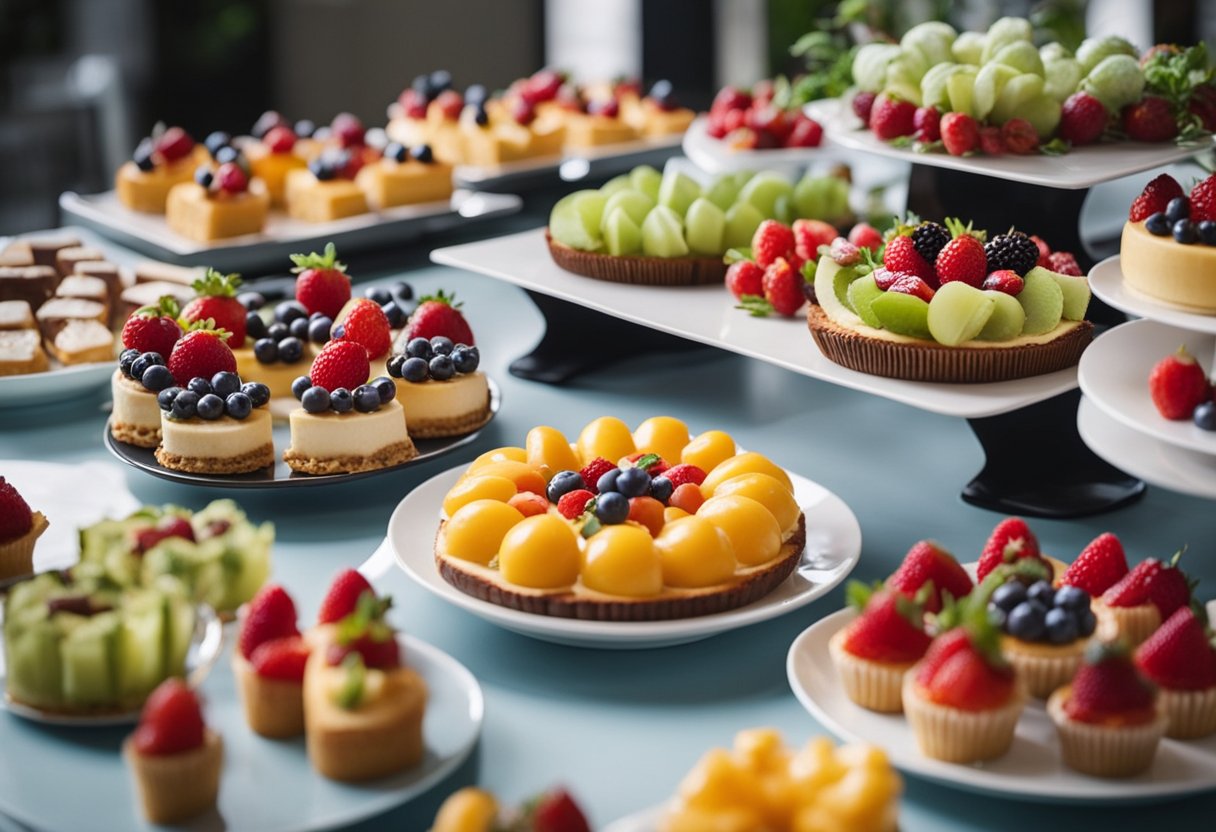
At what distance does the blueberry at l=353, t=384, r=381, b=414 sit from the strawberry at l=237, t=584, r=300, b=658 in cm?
71

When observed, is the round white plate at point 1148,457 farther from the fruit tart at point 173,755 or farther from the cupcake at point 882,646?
the fruit tart at point 173,755

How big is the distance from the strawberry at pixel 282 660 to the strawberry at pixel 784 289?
1.23 meters

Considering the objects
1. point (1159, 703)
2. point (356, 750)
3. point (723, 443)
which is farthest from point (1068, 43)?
point (356, 750)

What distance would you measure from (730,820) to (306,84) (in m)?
6.16

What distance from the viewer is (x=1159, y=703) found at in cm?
157

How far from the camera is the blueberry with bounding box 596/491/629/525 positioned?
195 cm

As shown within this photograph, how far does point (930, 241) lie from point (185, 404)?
47.6 inches

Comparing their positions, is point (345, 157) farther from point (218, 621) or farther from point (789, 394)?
point (218, 621)

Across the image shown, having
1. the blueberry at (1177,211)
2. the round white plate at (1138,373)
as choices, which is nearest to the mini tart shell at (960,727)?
the round white plate at (1138,373)

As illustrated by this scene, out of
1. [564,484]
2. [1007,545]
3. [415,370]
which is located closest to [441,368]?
[415,370]

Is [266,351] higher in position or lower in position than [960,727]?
higher

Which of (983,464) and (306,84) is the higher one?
(306,84)

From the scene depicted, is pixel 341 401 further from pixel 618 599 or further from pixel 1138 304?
pixel 1138 304

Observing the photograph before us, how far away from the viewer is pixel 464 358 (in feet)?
8.39
